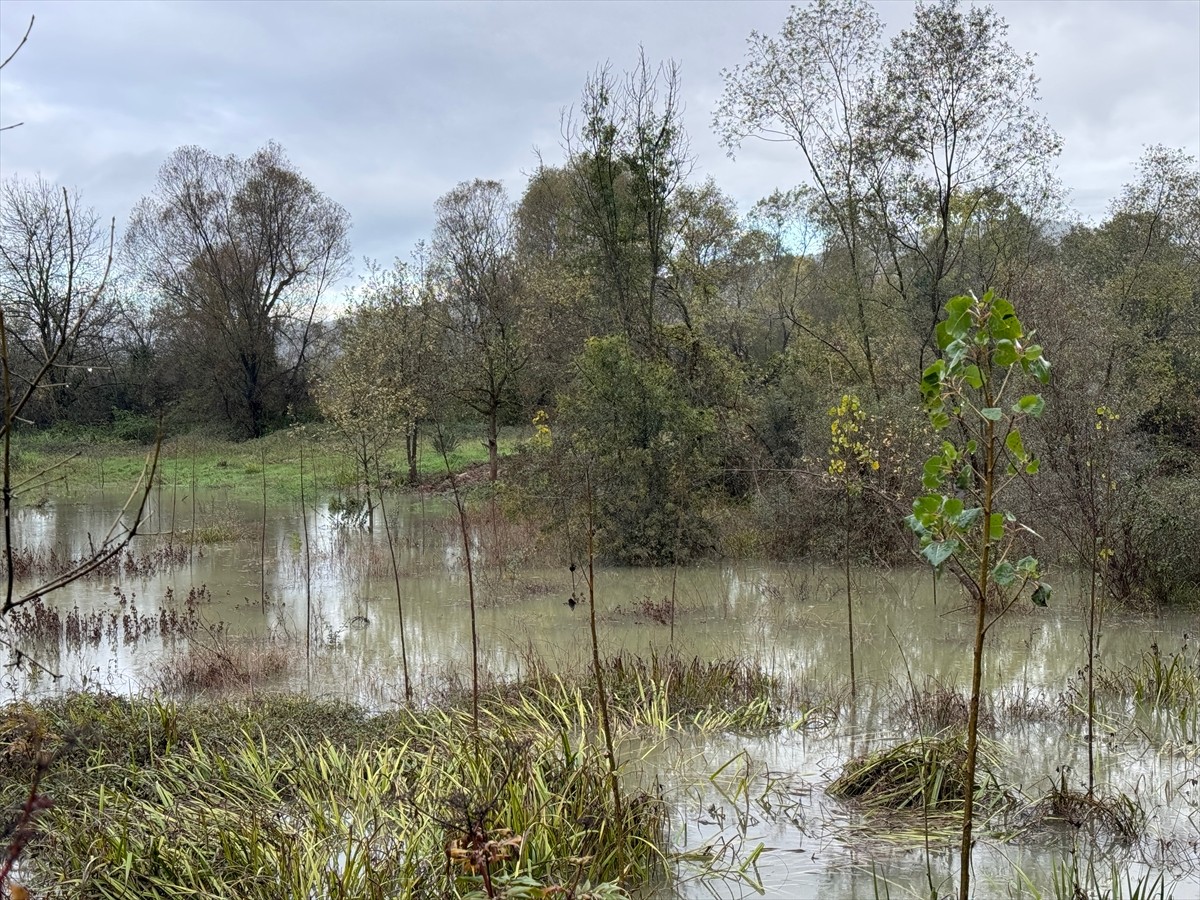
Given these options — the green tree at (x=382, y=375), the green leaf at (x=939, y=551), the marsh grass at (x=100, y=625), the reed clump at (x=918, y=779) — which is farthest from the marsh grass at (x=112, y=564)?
the green leaf at (x=939, y=551)

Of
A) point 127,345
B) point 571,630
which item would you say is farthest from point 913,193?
point 127,345

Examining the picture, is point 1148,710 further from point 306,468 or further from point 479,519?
point 306,468

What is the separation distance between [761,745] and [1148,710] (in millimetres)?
2733

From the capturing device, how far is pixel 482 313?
Answer: 25.9 m

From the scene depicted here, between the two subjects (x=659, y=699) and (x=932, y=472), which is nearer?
(x=932, y=472)

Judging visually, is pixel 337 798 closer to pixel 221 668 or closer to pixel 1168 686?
pixel 221 668

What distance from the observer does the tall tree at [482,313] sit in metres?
24.2

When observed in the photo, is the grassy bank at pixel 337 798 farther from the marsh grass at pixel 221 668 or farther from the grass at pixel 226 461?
the grass at pixel 226 461

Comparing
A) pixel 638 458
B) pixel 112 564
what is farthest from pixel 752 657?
pixel 112 564

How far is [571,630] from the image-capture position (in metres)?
10.5

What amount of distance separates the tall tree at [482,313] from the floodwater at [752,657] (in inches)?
271

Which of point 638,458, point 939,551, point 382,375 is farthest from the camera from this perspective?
point 382,375

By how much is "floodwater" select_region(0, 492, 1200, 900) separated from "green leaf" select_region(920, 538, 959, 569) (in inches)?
78.3

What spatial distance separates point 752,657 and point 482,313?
1853 cm
